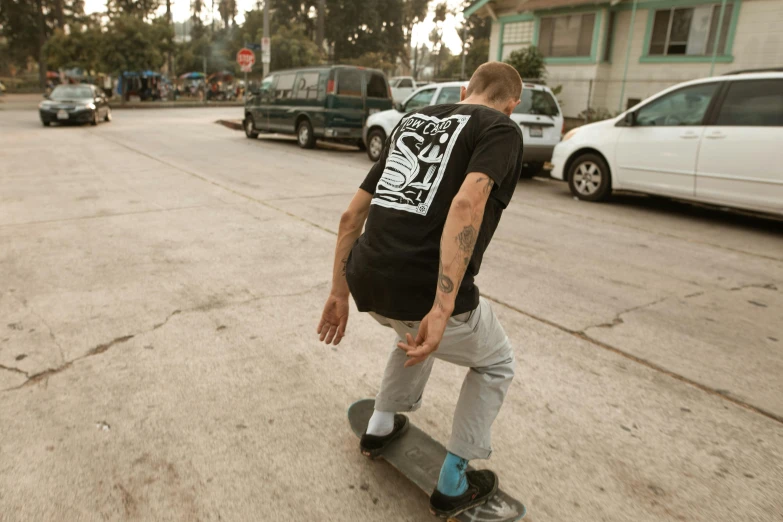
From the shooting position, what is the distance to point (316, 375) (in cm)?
340

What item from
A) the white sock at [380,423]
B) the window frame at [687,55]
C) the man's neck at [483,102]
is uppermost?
the window frame at [687,55]

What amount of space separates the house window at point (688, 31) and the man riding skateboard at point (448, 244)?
17993mm

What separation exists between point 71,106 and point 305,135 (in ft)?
30.4

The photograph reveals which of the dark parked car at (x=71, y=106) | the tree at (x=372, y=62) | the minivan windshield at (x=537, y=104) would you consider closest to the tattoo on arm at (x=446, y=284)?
the minivan windshield at (x=537, y=104)

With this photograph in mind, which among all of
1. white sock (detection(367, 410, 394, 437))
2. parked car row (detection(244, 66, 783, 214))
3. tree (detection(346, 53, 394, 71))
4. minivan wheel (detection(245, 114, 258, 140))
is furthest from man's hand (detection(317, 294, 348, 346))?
tree (detection(346, 53, 394, 71))

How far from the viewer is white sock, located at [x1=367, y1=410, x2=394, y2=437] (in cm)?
257

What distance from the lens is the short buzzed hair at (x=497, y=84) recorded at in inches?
83.8

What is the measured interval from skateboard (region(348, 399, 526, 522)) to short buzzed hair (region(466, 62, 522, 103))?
1.45 metres

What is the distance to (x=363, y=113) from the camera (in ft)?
48.9

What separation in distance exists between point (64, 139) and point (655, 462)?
16.8 meters

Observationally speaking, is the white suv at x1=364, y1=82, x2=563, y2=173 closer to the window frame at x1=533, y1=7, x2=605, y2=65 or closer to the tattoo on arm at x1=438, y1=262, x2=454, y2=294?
the tattoo on arm at x1=438, y1=262, x2=454, y2=294

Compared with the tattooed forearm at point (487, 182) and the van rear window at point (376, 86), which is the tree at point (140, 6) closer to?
the van rear window at point (376, 86)

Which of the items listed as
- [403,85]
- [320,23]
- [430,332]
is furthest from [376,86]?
[320,23]

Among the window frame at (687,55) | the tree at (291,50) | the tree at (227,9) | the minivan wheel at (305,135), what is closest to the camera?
the minivan wheel at (305,135)
